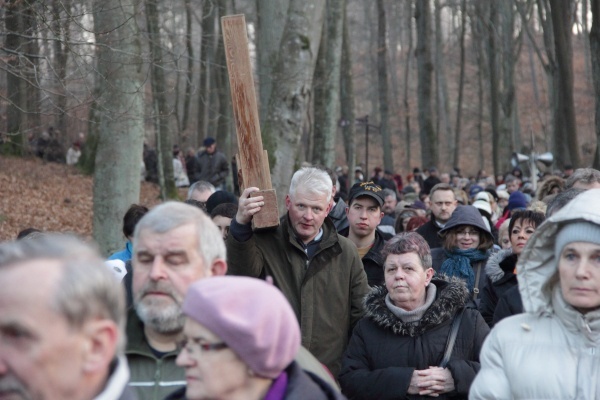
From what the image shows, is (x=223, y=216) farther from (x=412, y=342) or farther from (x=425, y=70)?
(x=425, y=70)

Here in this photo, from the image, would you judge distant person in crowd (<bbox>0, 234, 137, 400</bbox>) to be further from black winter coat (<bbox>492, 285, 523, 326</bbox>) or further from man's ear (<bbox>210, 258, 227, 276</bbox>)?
black winter coat (<bbox>492, 285, 523, 326</bbox>)

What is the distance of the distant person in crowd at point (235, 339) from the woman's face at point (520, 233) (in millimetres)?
4524

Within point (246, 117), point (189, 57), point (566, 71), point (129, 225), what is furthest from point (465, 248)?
point (566, 71)

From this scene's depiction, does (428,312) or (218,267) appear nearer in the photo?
(218,267)

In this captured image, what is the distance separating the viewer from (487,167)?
7494cm

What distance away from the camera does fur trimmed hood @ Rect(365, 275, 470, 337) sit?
594 centimetres

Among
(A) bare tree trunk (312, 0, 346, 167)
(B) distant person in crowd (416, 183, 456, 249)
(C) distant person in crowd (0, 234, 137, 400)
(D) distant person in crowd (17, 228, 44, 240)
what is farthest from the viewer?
(A) bare tree trunk (312, 0, 346, 167)

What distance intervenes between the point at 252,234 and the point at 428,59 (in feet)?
93.2

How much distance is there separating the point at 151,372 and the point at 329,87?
63.9ft

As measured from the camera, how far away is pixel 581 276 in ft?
14.2

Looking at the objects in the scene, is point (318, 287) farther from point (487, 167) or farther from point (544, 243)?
point (487, 167)

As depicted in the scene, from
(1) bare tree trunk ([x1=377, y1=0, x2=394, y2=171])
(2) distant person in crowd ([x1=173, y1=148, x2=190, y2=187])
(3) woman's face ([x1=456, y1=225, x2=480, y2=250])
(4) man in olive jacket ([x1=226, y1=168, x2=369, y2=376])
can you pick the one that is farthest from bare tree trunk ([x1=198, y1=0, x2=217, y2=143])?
(4) man in olive jacket ([x1=226, y1=168, x2=369, y2=376])

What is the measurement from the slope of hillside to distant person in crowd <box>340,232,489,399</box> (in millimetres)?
13615

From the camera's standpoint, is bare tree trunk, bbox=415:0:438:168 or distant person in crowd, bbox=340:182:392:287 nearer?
distant person in crowd, bbox=340:182:392:287
